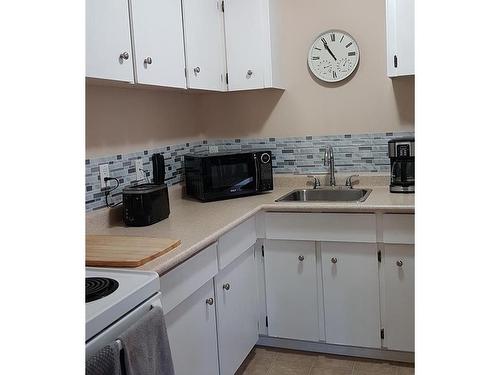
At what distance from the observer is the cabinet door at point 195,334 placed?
5.91 ft

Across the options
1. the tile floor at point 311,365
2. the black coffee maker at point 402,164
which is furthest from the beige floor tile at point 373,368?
the black coffee maker at point 402,164

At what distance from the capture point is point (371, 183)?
3018mm

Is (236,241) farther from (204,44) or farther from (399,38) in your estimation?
(399,38)

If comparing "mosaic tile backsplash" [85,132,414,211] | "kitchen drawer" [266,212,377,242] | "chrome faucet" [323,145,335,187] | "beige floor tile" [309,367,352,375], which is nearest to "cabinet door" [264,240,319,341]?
"kitchen drawer" [266,212,377,242]

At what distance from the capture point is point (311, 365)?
2.62 meters

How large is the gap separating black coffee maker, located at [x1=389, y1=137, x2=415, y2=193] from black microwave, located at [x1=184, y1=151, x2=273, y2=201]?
71 cm

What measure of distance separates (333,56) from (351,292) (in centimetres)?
143

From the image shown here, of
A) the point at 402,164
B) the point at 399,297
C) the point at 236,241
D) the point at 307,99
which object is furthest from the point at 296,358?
the point at 307,99

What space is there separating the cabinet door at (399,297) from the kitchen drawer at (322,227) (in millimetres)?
144
